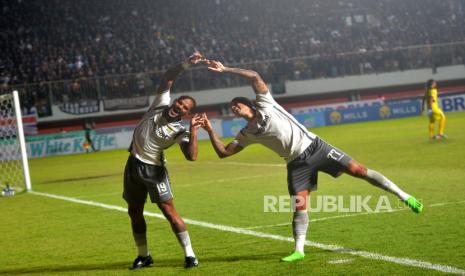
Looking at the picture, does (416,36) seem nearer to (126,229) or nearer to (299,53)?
(299,53)

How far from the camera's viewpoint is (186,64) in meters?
8.21

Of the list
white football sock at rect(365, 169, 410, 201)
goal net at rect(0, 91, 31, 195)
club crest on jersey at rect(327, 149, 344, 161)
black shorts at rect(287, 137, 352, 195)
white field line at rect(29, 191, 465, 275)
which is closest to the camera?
white field line at rect(29, 191, 465, 275)

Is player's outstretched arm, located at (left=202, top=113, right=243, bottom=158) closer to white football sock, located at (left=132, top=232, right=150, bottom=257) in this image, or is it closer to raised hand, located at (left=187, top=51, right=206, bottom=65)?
raised hand, located at (left=187, top=51, right=206, bottom=65)

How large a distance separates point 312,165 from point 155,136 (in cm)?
Answer: 176

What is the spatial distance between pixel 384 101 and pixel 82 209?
33601 millimetres

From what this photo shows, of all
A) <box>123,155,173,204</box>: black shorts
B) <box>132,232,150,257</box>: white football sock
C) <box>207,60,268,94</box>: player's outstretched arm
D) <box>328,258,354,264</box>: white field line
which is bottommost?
<box>328,258,354,264</box>: white field line

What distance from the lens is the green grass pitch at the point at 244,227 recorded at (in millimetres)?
7797

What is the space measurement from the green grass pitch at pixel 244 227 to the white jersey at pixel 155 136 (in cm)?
126

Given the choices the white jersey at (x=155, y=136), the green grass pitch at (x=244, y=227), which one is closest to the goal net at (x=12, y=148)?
the green grass pitch at (x=244, y=227)

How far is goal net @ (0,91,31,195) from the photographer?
19.9 meters

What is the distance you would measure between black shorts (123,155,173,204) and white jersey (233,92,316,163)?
1.11 m

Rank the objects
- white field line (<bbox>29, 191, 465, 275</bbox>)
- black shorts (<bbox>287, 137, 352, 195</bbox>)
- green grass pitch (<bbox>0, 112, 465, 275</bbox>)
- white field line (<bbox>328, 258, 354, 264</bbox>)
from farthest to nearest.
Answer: black shorts (<bbox>287, 137, 352, 195</bbox>), green grass pitch (<bbox>0, 112, 465, 275</bbox>), white field line (<bbox>328, 258, 354, 264</bbox>), white field line (<bbox>29, 191, 465, 275</bbox>)

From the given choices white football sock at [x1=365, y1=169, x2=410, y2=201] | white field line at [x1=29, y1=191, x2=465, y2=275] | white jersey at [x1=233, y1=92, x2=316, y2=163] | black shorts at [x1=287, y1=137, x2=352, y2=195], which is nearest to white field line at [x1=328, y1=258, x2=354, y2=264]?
white field line at [x1=29, y1=191, x2=465, y2=275]

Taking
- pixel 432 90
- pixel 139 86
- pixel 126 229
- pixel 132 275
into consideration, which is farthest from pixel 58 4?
pixel 132 275
